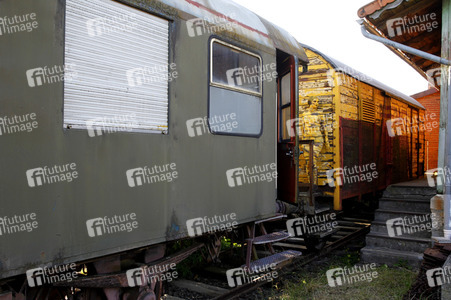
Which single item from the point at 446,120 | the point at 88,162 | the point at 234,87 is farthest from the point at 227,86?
the point at 446,120

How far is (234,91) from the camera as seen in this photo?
4.15 meters

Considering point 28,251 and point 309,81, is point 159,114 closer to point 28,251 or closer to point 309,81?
point 28,251

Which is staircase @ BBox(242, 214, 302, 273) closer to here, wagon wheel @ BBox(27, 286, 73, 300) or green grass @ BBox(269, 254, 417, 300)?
green grass @ BBox(269, 254, 417, 300)

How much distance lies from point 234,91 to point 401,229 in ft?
15.0

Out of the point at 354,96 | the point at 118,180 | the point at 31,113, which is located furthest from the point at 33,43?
the point at 354,96

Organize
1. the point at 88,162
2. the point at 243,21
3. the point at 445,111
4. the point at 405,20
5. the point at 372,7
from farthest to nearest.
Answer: the point at 405,20
the point at 372,7
the point at 445,111
the point at 243,21
the point at 88,162

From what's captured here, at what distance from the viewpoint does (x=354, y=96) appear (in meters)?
8.12

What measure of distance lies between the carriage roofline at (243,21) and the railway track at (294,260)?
3.11m

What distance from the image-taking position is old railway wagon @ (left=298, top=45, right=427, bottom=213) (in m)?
7.40

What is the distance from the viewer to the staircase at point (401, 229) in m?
6.14

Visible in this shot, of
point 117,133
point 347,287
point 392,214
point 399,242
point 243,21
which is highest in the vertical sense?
point 243,21

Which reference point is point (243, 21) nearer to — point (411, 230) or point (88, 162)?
point (88, 162)

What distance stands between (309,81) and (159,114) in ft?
17.0

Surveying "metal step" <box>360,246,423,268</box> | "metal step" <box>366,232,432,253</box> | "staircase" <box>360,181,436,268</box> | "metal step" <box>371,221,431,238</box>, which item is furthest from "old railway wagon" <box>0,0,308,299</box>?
"metal step" <box>371,221,431,238</box>
